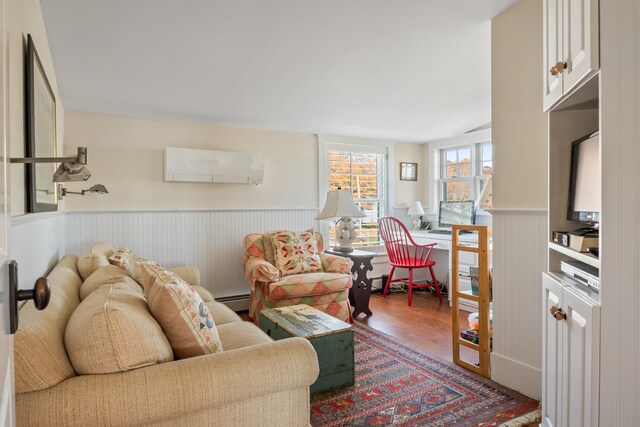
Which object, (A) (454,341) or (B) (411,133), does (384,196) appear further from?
(A) (454,341)

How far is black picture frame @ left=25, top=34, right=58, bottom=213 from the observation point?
4.99 feet

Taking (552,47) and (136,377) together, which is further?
(552,47)

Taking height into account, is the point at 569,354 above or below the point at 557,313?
below

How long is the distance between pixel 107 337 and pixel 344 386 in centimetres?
157

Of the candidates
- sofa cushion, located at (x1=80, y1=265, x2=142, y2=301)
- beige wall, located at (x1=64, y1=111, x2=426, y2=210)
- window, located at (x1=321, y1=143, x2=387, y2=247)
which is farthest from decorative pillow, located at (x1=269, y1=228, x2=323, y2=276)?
sofa cushion, located at (x1=80, y1=265, x2=142, y2=301)

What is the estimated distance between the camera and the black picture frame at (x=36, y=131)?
1521 millimetres

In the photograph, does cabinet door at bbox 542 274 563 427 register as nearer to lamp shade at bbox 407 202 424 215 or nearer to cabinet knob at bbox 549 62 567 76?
cabinet knob at bbox 549 62 567 76

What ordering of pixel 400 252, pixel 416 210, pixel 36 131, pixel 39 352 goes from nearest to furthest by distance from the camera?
pixel 39 352
pixel 36 131
pixel 400 252
pixel 416 210

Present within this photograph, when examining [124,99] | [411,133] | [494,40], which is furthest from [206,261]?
[494,40]

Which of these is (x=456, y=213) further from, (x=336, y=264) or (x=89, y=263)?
(x=89, y=263)

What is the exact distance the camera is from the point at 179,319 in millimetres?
1448

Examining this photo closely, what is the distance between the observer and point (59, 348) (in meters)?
1.15

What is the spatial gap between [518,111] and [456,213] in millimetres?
2920

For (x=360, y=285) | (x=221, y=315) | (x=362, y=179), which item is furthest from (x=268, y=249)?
(x=362, y=179)
